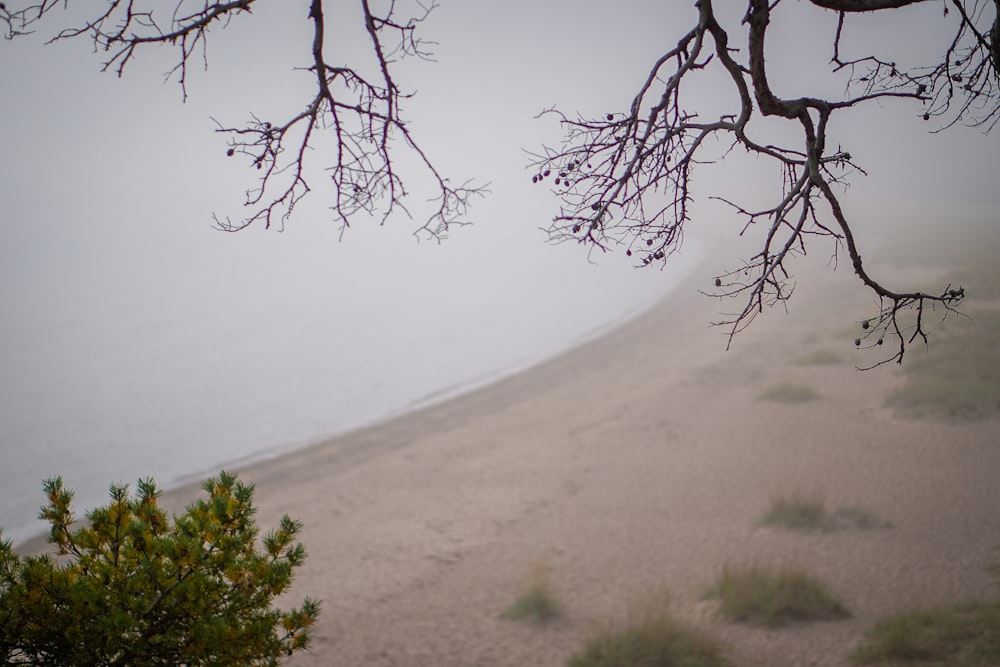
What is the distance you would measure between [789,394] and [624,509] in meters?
5.59

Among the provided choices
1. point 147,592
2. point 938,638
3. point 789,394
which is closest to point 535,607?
point 938,638

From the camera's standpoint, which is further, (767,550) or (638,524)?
(638,524)

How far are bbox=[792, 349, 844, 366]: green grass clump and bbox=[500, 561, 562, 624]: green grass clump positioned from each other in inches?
435

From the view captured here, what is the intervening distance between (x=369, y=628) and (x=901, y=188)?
118170mm

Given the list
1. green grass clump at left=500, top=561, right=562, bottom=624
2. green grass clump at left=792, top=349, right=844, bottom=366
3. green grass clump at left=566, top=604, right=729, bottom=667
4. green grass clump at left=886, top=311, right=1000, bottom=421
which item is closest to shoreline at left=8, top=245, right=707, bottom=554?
green grass clump at left=500, top=561, right=562, bottom=624

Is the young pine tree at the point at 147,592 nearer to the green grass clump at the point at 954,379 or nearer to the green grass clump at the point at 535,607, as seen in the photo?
the green grass clump at the point at 535,607

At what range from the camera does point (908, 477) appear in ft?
29.9

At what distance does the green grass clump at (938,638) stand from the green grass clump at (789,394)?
7780mm

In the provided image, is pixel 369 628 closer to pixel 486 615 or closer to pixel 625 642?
pixel 486 615

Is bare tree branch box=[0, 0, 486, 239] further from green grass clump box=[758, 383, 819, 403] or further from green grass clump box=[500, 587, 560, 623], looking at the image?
green grass clump box=[758, 383, 819, 403]

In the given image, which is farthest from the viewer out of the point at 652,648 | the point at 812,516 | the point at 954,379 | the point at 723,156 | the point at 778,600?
the point at 954,379

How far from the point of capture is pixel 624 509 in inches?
376

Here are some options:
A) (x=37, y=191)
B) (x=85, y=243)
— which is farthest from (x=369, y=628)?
(x=37, y=191)

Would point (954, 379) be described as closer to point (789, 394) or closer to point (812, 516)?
point (789, 394)
